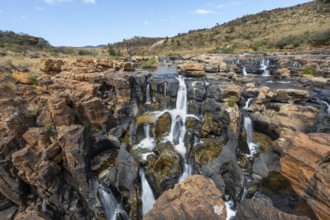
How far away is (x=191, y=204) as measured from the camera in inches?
182

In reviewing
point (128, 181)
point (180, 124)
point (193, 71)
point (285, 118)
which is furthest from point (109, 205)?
point (193, 71)

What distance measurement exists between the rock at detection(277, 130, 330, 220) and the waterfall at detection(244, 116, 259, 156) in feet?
17.1

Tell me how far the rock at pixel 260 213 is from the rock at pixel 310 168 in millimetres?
1791

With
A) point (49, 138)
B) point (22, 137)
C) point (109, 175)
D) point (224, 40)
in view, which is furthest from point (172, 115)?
point (224, 40)

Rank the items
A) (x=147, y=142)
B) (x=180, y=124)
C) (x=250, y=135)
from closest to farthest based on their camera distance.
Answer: (x=250, y=135)
(x=147, y=142)
(x=180, y=124)

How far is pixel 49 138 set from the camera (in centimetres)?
1102

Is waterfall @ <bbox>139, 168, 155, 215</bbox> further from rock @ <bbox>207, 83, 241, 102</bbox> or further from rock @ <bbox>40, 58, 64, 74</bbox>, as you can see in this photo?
rock @ <bbox>40, 58, 64, 74</bbox>

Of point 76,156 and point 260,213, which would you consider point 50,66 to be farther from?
point 260,213

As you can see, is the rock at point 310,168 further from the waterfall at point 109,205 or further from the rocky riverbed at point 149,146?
the waterfall at point 109,205

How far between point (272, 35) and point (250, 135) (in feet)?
137

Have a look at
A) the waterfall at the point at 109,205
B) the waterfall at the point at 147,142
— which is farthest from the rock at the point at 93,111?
the waterfall at the point at 109,205

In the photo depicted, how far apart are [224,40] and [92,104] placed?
48.1 meters

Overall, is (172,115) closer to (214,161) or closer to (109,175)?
(214,161)

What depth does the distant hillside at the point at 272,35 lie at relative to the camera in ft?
123
